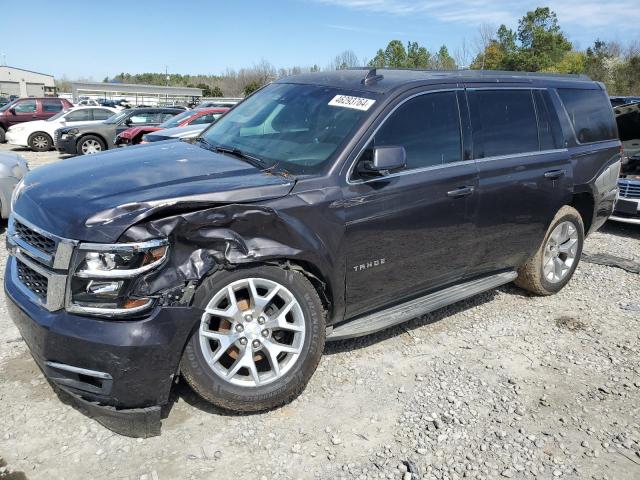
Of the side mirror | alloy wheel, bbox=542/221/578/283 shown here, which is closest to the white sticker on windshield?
the side mirror

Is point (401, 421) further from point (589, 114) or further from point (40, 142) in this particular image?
point (40, 142)

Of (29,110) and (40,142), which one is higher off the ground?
(29,110)

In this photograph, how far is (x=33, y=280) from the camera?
2.92 metres

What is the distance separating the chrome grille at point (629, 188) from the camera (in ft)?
24.6

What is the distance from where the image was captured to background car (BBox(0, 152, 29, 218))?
22.3 feet

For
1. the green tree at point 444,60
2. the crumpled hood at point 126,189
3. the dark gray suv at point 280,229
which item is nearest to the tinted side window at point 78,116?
the dark gray suv at point 280,229

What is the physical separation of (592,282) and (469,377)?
2753 millimetres

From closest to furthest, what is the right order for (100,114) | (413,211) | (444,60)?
(413,211)
(100,114)
(444,60)

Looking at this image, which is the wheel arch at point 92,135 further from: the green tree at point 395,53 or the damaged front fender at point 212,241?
the green tree at point 395,53

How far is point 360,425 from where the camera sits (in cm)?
309

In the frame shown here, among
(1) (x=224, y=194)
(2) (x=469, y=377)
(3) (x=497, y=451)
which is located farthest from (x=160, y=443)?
(2) (x=469, y=377)

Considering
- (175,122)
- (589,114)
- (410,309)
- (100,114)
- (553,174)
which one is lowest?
(410,309)

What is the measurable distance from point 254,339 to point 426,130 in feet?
6.33

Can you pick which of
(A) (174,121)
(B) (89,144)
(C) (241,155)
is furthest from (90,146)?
(C) (241,155)
